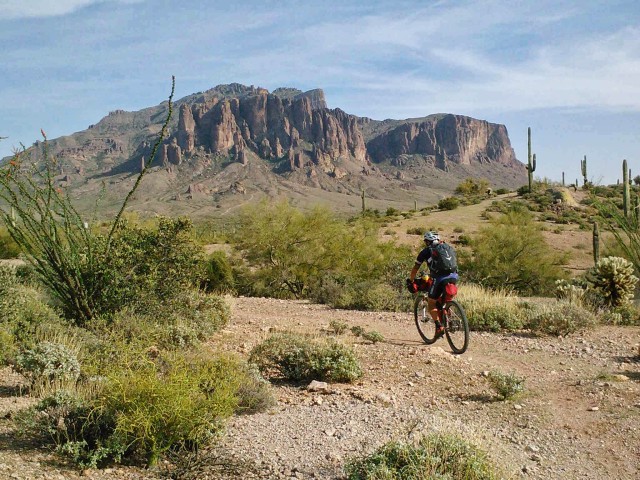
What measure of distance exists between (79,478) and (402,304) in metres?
10.2

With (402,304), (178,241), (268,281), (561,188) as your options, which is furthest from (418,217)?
(178,241)

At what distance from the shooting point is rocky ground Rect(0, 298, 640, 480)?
5004 millimetres

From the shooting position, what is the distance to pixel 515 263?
19.6 meters

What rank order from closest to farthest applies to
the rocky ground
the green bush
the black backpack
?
the rocky ground
the black backpack
the green bush

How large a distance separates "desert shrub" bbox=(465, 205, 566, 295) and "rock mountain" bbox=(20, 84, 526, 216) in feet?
267

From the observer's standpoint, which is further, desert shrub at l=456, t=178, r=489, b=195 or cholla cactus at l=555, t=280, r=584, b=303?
desert shrub at l=456, t=178, r=489, b=195

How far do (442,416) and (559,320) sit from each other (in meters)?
5.35

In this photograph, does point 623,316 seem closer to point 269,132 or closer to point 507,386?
point 507,386

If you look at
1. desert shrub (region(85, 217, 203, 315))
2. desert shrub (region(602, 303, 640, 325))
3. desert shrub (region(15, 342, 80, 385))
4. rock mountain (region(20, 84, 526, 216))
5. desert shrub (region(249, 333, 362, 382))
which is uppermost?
rock mountain (region(20, 84, 526, 216))

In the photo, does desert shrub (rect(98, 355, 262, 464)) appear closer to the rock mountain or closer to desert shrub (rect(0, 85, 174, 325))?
desert shrub (rect(0, 85, 174, 325))

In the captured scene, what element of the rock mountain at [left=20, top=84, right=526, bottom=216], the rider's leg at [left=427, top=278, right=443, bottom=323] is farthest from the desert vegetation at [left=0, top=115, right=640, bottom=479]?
the rock mountain at [left=20, top=84, right=526, bottom=216]

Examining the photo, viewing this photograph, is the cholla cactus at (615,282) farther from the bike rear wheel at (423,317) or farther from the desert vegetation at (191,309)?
the bike rear wheel at (423,317)

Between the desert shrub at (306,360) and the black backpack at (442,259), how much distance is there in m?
2.10

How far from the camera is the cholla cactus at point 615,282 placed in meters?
13.0
